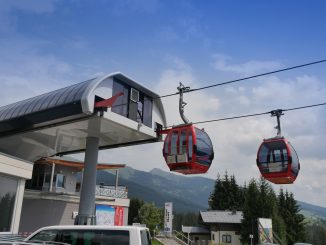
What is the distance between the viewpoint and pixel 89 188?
2264cm

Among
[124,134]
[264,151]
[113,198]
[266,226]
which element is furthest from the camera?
[266,226]

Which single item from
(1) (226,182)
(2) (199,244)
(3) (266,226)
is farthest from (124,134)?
(1) (226,182)

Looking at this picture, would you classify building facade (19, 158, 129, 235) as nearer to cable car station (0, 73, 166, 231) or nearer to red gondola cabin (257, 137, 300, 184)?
cable car station (0, 73, 166, 231)

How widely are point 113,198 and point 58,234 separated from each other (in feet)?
78.5

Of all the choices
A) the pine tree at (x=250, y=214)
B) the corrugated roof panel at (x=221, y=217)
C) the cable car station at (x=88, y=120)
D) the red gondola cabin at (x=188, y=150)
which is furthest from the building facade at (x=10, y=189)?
the corrugated roof panel at (x=221, y=217)

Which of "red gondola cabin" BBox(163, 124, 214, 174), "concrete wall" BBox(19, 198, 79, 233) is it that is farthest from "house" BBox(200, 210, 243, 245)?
"red gondola cabin" BBox(163, 124, 214, 174)

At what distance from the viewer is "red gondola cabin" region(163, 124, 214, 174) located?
1506cm

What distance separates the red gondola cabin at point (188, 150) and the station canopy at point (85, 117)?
16.0 ft

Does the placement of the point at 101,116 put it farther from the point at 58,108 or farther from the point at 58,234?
the point at 58,234

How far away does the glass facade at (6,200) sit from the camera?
57.8 feet

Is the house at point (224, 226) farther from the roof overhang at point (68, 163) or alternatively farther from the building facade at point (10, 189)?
the building facade at point (10, 189)

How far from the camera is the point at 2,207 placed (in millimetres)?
17656

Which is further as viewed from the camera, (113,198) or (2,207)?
(113,198)

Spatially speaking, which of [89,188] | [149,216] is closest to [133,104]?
[89,188]
